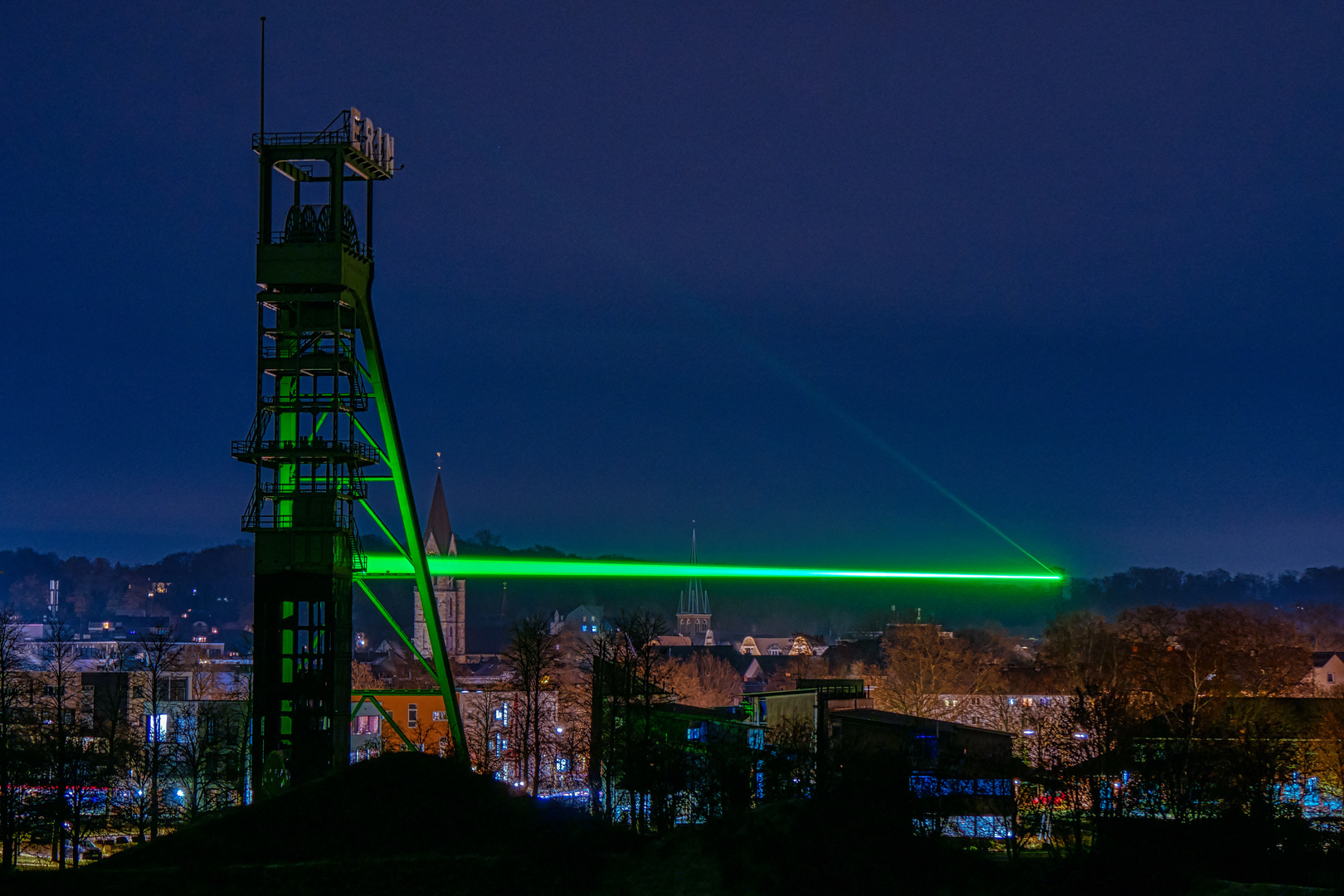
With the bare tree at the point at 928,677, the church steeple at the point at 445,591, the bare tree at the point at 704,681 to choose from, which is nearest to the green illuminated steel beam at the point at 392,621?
the bare tree at the point at 928,677

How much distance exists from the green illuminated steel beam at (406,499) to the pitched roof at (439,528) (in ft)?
399

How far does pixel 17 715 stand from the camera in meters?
51.6

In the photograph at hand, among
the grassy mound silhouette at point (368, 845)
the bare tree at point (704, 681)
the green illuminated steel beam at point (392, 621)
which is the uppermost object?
the green illuminated steel beam at point (392, 621)

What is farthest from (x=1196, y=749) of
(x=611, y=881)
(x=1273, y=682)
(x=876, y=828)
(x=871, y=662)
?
(x=871, y=662)

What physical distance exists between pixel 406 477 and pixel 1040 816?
24578 mm

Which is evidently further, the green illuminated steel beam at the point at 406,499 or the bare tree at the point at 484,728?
the bare tree at the point at 484,728

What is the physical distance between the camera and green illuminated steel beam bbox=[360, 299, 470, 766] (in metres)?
42.0

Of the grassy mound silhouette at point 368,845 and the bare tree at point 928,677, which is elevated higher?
the grassy mound silhouette at point 368,845

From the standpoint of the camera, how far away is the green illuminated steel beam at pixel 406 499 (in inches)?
1652

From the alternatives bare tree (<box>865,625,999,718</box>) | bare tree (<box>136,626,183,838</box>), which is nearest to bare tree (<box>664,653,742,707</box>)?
bare tree (<box>865,625,999,718</box>)

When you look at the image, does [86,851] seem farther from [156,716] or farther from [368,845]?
[368,845]

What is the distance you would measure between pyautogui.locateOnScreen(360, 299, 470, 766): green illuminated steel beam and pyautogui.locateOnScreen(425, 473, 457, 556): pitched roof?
121 m

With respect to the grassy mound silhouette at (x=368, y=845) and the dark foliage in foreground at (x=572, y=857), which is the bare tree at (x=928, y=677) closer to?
the dark foliage in foreground at (x=572, y=857)

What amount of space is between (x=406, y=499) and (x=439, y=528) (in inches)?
4924
